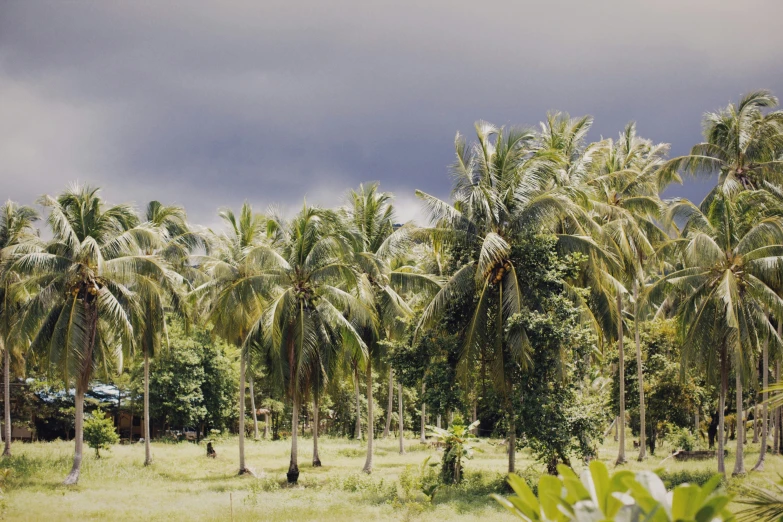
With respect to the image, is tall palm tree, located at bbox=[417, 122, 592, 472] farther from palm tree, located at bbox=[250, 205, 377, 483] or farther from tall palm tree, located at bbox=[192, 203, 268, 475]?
tall palm tree, located at bbox=[192, 203, 268, 475]

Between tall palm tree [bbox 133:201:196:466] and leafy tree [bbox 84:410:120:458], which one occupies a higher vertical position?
tall palm tree [bbox 133:201:196:466]

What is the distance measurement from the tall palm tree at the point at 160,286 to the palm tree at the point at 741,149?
62.8 ft

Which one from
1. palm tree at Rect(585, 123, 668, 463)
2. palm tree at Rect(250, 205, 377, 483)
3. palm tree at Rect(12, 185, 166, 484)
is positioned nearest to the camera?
palm tree at Rect(12, 185, 166, 484)

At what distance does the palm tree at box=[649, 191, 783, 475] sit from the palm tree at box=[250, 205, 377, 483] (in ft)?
32.7

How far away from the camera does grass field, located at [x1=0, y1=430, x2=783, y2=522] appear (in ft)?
46.8

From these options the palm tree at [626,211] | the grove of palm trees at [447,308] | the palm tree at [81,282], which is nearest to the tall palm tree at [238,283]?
the grove of palm trees at [447,308]

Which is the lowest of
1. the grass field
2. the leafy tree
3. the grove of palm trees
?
the grass field

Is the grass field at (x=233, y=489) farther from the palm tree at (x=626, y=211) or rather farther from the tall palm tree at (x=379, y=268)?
the palm tree at (x=626, y=211)

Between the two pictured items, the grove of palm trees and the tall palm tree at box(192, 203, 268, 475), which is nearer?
the grove of palm trees

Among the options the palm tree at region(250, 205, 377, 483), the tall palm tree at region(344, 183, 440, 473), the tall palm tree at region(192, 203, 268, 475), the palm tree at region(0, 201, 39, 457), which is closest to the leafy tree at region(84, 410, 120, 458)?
the palm tree at region(0, 201, 39, 457)

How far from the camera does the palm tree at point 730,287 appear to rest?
16750mm

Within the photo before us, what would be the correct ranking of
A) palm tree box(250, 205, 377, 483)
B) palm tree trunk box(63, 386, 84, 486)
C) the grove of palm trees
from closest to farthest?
the grove of palm trees < palm tree trunk box(63, 386, 84, 486) < palm tree box(250, 205, 377, 483)

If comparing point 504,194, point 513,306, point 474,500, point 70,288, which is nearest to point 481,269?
point 513,306

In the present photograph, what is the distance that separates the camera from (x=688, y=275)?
59.9ft
